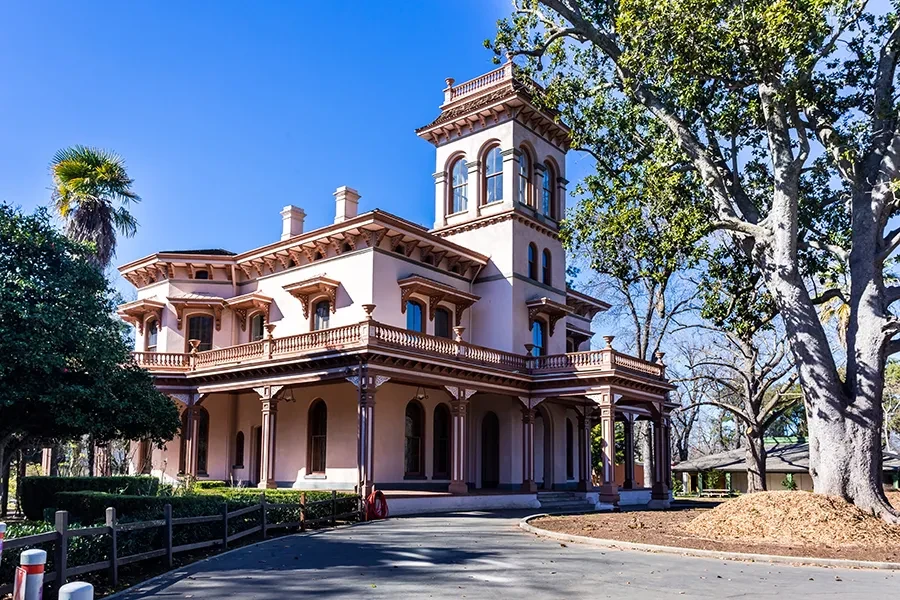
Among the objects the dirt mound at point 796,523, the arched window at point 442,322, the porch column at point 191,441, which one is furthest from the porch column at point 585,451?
the porch column at point 191,441

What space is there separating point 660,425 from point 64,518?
26.9m

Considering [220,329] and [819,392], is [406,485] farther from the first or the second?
[819,392]

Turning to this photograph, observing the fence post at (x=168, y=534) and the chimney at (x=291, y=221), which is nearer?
the fence post at (x=168, y=534)

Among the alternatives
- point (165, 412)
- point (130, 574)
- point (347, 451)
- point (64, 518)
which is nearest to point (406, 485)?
point (347, 451)

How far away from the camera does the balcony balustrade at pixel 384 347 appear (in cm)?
2558

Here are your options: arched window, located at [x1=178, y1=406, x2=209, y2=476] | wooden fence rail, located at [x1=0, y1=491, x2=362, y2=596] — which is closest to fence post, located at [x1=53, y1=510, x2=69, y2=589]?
wooden fence rail, located at [x1=0, y1=491, x2=362, y2=596]

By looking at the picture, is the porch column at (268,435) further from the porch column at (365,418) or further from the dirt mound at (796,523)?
the dirt mound at (796,523)

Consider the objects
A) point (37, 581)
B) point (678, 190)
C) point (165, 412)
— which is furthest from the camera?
point (165, 412)

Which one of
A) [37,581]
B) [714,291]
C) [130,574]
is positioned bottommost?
[130,574]

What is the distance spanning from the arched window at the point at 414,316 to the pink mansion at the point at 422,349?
0.10 meters

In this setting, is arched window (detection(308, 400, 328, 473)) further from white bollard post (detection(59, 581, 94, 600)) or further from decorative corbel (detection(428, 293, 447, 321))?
white bollard post (detection(59, 581, 94, 600))

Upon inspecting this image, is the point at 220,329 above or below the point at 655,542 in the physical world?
above

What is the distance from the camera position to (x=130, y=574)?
12.5 m

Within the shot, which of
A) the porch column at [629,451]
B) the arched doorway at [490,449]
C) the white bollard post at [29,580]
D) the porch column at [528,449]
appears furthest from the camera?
the porch column at [629,451]
